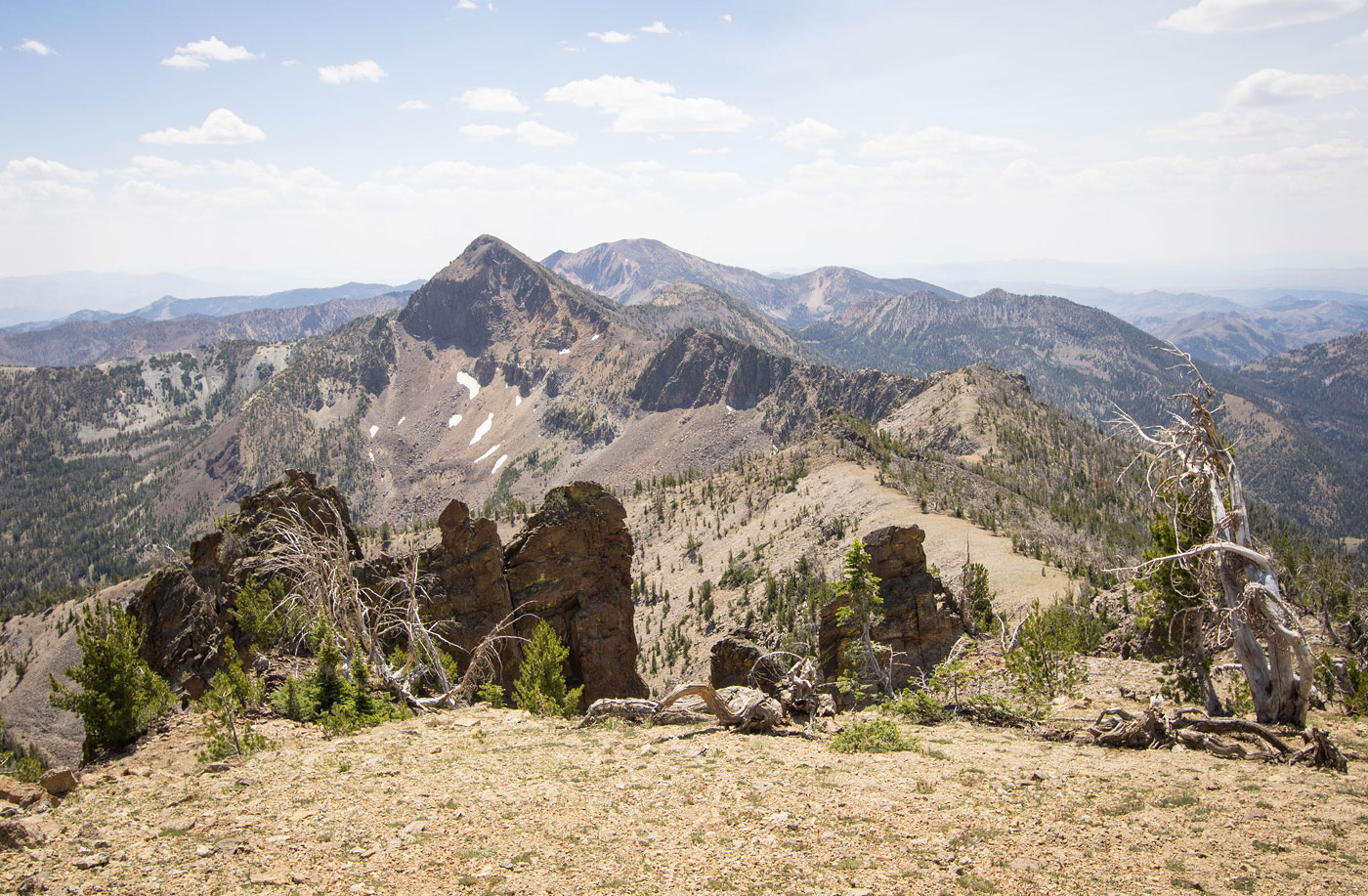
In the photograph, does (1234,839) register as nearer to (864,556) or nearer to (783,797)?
(783,797)

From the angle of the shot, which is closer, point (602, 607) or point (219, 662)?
point (219, 662)

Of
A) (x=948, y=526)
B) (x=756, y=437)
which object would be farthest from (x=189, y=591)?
(x=756, y=437)

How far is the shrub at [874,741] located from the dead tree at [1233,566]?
6494 millimetres

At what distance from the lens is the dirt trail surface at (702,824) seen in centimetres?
976

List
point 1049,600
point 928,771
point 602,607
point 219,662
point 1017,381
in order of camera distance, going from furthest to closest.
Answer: point 1017,381 → point 1049,600 → point 602,607 → point 219,662 → point 928,771

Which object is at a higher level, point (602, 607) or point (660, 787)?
point (660, 787)

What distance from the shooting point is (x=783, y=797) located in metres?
12.9

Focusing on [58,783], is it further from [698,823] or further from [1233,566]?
[1233,566]

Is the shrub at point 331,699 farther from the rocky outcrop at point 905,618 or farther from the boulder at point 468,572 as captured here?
the rocky outcrop at point 905,618

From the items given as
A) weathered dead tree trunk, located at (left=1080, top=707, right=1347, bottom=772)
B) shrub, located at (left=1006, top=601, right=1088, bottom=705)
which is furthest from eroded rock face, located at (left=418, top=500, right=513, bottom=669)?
weathered dead tree trunk, located at (left=1080, top=707, right=1347, bottom=772)

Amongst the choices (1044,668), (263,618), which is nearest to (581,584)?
(263,618)

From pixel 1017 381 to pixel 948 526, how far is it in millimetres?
113298

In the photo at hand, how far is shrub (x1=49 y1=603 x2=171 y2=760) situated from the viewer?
1553cm

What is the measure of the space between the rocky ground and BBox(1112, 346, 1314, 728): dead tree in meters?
1.90
